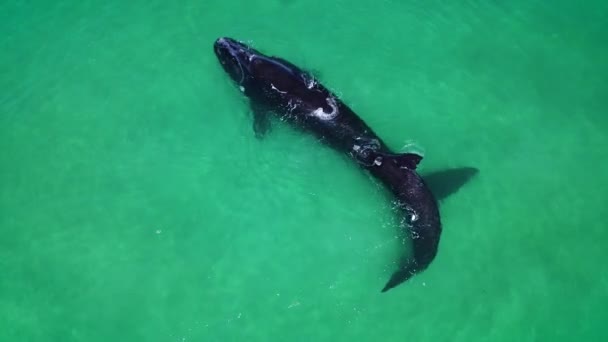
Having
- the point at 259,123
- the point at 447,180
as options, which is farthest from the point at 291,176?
the point at 447,180

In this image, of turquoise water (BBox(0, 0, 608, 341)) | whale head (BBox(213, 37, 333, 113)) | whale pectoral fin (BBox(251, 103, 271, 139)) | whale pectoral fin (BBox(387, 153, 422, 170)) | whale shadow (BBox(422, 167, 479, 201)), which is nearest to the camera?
whale pectoral fin (BBox(387, 153, 422, 170))

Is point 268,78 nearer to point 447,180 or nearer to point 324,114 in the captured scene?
point 324,114

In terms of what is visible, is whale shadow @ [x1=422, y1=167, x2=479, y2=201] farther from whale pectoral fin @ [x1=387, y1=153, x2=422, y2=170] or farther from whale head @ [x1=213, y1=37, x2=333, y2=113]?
whale head @ [x1=213, y1=37, x2=333, y2=113]

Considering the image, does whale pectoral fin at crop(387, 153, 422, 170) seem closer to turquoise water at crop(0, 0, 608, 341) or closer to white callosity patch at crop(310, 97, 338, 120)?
turquoise water at crop(0, 0, 608, 341)

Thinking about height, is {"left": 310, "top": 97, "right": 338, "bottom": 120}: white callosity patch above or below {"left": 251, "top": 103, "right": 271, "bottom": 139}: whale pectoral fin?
above

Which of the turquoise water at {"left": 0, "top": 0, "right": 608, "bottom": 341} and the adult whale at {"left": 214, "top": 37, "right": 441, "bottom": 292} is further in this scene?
the turquoise water at {"left": 0, "top": 0, "right": 608, "bottom": 341}

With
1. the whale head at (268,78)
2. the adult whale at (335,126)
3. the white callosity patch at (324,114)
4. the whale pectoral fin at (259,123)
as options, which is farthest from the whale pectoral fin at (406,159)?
the whale pectoral fin at (259,123)

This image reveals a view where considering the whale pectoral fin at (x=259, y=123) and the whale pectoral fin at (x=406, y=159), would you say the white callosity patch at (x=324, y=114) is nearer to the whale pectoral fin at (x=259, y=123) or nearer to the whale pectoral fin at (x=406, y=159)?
the whale pectoral fin at (x=259, y=123)

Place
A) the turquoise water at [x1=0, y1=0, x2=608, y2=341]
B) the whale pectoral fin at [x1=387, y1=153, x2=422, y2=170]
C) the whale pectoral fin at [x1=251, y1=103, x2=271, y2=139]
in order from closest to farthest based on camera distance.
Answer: the whale pectoral fin at [x1=387, y1=153, x2=422, y2=170] < the turquoise water at [x1=0, y1=0, x2=608, y2=341] < the whale pectoral fin at [x1=251, y1=103, x2=271, y2=139]

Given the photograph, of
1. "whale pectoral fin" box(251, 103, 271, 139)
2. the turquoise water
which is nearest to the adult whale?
"whale pectoral fin" box(251, 103, 271, 139)

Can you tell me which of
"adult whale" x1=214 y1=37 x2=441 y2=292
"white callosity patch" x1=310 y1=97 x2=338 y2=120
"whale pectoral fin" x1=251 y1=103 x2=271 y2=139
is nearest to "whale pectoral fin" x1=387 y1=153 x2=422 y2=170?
"adult whale" x1=214 y1=37 x2=441 y2=292
